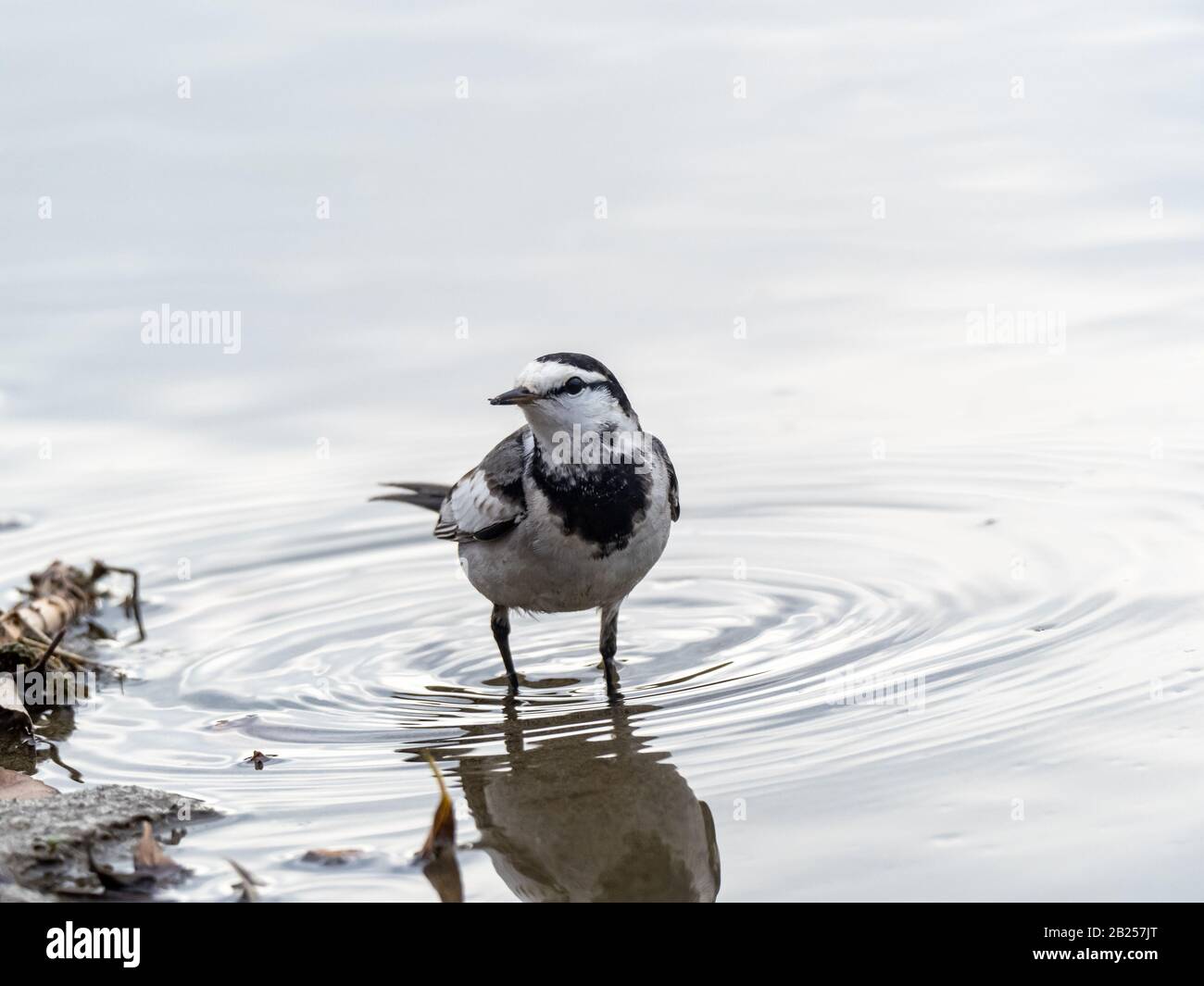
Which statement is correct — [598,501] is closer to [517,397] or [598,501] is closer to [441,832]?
[517,397]

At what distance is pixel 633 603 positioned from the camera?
27.4 ft

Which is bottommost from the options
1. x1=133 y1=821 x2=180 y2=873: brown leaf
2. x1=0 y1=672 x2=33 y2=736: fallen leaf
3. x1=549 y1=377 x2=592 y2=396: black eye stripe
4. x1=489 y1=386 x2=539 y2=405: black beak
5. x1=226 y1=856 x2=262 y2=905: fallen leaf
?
x1=226 y1=856 x2=262 y2=905: fallen leaf

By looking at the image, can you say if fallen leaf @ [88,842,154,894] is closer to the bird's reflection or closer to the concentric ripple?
the concentric ripple

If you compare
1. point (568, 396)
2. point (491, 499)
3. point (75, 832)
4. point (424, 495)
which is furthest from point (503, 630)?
point (75, 832)

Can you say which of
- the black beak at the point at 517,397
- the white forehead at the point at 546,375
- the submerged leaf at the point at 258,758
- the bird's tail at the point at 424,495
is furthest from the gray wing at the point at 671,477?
the submerged leaf at the point at 258,758

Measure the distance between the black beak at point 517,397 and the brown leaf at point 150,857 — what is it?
225 centimetres

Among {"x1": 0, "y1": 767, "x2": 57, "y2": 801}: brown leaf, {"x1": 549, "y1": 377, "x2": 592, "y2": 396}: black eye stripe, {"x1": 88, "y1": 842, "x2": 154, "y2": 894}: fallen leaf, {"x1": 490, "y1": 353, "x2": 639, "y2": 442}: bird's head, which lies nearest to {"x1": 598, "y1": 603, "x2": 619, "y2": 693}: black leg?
{"x1": 490, "y1": 353, "x2": 639, "y2": 442}: bird's head

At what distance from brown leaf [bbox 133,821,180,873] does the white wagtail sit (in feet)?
7.33

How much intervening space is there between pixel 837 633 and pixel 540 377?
1.85 metres

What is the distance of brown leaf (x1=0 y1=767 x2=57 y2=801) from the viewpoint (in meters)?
5.87

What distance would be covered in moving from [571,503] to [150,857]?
241 centimetres

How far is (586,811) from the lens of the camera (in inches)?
225

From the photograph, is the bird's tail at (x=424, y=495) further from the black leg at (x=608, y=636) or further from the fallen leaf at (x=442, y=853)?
the fallen leaf at (x=442, y=853)

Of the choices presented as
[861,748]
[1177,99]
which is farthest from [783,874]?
[1177,99]
